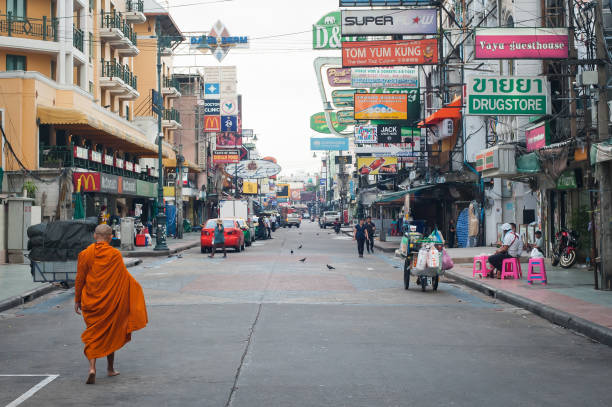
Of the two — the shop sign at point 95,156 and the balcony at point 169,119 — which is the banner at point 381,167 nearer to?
the balcony at point 169,119

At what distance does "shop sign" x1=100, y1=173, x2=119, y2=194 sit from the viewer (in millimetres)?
35188

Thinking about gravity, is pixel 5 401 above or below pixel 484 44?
below

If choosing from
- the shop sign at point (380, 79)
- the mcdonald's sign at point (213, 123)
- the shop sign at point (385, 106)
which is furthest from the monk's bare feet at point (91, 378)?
the mcdonald's sign at point (213, 123)

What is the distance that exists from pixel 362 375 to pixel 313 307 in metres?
6.01

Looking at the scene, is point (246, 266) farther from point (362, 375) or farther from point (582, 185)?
point (362, 375)

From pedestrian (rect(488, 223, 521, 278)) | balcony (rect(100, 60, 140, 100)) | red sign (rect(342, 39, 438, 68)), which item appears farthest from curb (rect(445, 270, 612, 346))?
balcony (rect(100, 60, 140, 100))

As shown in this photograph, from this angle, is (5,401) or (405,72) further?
(405,72)

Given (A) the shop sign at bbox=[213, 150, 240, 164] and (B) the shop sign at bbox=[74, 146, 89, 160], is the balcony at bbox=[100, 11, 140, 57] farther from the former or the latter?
(A) the shop sign at bbox=[213, 150, 240, 164]

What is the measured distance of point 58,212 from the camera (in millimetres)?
29000

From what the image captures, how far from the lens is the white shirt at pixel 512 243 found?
19047 mm

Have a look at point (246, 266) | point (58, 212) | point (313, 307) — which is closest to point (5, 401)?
point (313, 307)

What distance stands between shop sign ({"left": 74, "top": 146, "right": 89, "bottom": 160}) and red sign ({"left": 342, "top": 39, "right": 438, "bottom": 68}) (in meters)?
15.6

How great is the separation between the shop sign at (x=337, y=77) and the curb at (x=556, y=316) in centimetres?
2942

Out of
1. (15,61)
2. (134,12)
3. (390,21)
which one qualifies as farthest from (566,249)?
(134,12)
